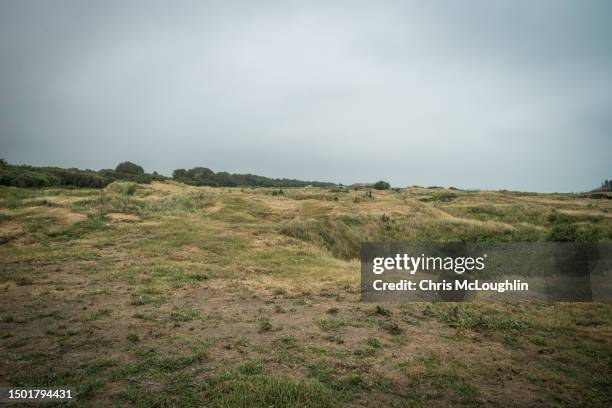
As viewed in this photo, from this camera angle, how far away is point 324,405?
504 cm

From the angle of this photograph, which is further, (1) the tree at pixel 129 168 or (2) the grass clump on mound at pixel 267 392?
A: (1) the tree at pixel 129 168

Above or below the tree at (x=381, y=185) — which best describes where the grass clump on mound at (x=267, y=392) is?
below

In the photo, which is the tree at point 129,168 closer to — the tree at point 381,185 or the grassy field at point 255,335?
the tree at point 381,185

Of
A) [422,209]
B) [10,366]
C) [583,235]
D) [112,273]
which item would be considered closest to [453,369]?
[10,366]

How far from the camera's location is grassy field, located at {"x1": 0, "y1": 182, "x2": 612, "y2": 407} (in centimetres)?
552

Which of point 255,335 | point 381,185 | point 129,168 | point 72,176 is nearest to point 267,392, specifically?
point 255,335

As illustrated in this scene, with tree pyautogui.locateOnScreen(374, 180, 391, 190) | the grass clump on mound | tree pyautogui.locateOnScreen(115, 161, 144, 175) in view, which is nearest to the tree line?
tree pyautogui.locateOnScreen(115, 161, 144, 175)

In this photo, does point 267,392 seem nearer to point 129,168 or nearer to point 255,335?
point 255,335

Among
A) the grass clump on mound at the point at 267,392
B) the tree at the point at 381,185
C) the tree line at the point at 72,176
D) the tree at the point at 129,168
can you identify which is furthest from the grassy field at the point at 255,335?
the tree at the point at 381,185

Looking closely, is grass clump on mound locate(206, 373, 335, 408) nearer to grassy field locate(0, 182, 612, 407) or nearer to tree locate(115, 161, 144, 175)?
grassy field locate(0, 182, 612, 407)

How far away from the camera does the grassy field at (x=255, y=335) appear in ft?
18.1

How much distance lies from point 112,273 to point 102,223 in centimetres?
1012

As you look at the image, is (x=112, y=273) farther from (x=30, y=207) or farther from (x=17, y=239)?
(x=30, y=207)

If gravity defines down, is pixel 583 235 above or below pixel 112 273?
above
